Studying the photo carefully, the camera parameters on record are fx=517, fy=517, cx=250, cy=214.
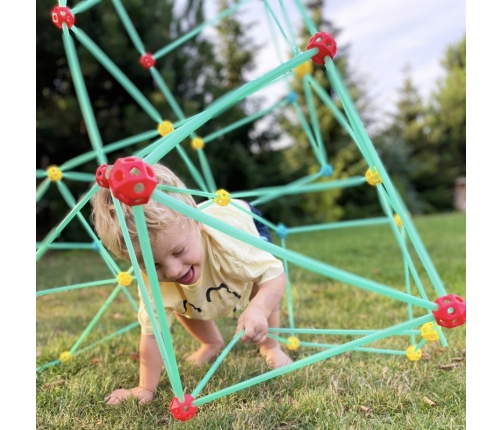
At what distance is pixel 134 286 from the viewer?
325 centimetres

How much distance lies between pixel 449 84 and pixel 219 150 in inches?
475

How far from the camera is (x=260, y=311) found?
4.67 ft

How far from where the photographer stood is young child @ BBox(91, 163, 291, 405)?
1.27 meters

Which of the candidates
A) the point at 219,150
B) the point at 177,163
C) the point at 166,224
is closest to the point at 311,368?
the point at 166,224

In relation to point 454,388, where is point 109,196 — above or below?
above

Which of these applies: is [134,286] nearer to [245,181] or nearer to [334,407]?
[334,407]

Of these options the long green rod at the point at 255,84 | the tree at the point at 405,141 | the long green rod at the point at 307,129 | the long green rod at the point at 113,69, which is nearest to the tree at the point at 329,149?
the tree at the point at 405,141

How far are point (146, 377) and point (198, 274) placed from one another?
354 millimetres

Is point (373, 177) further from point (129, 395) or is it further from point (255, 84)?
point (129, 395)

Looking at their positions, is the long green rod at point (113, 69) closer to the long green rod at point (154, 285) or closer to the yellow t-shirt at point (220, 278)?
the yellow t-shirt at point (220, 278)

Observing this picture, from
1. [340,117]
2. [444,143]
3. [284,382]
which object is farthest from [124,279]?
[444,143]

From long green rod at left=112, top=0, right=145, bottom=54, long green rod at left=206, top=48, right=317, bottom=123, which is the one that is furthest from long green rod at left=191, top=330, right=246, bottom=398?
long green rod at left=112, top=0, right=145, bottom=54

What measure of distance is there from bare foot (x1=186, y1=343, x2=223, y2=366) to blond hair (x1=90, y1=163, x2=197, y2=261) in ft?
1.87

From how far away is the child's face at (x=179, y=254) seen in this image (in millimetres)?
1249
